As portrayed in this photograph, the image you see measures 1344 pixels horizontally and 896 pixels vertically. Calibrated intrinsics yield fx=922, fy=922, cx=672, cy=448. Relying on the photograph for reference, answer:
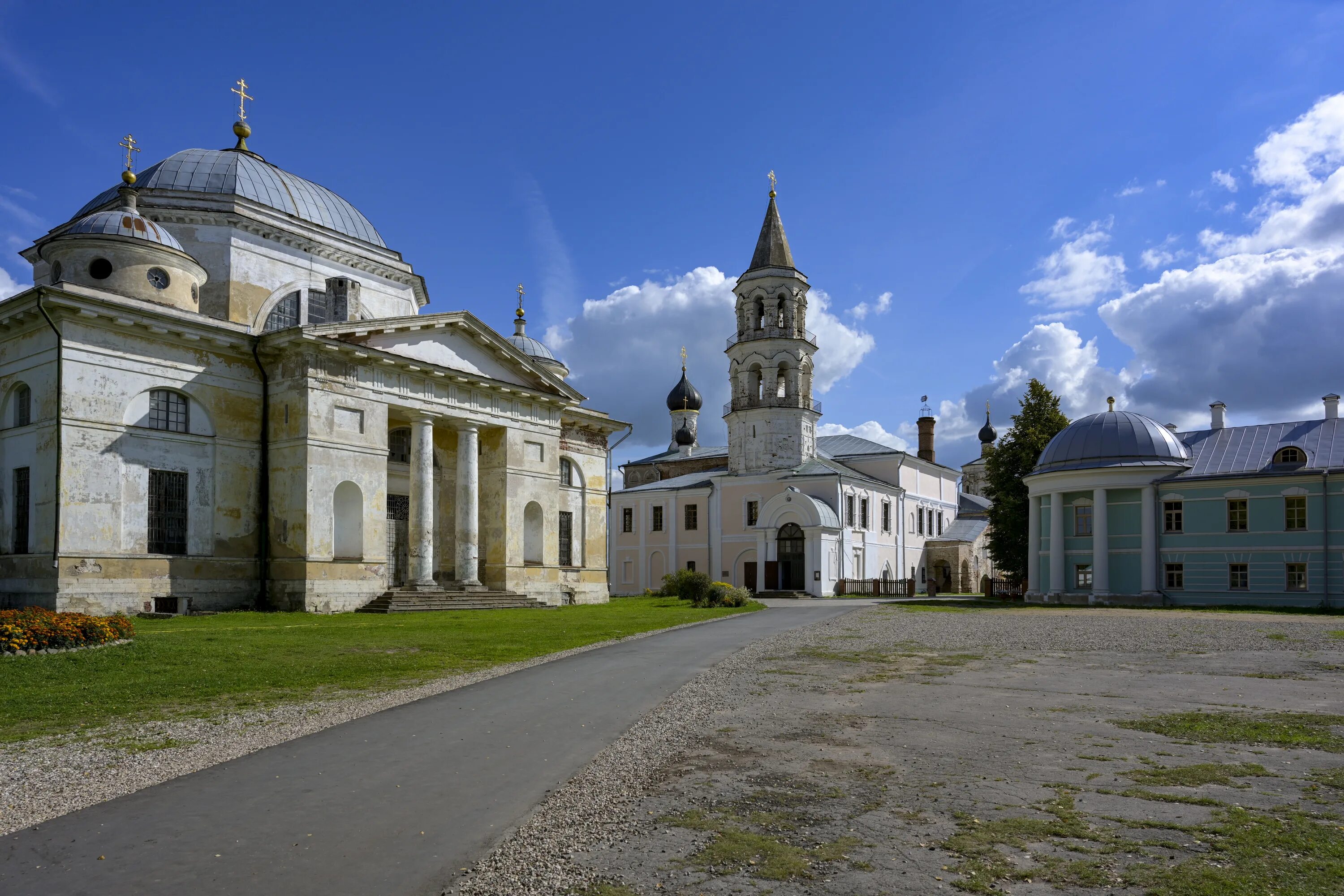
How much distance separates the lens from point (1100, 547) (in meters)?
36.5

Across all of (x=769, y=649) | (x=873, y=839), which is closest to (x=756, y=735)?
(x=873, y=839)

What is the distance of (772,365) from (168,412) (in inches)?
1350

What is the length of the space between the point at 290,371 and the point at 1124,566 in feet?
103

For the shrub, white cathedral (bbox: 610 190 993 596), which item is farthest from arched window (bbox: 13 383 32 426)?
white cathedral (bbox: 610 190 993 596)

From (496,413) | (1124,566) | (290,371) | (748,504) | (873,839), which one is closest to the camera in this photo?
(873,839)

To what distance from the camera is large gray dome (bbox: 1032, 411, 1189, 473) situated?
36531 millimetres

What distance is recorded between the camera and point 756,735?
856cm

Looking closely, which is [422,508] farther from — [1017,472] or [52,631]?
[1017,472]

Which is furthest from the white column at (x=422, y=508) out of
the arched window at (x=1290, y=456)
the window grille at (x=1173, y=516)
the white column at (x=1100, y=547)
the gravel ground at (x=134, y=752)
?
the arched window at (x=1290, y=456)

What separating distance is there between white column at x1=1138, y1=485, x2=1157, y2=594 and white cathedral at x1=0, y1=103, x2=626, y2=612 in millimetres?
21818

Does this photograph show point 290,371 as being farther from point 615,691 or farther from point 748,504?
point 748,504

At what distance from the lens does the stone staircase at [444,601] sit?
88.8ft

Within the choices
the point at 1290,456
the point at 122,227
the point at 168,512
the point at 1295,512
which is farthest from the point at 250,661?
the point at 1290,456

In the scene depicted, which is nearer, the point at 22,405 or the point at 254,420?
the point at 22,405
